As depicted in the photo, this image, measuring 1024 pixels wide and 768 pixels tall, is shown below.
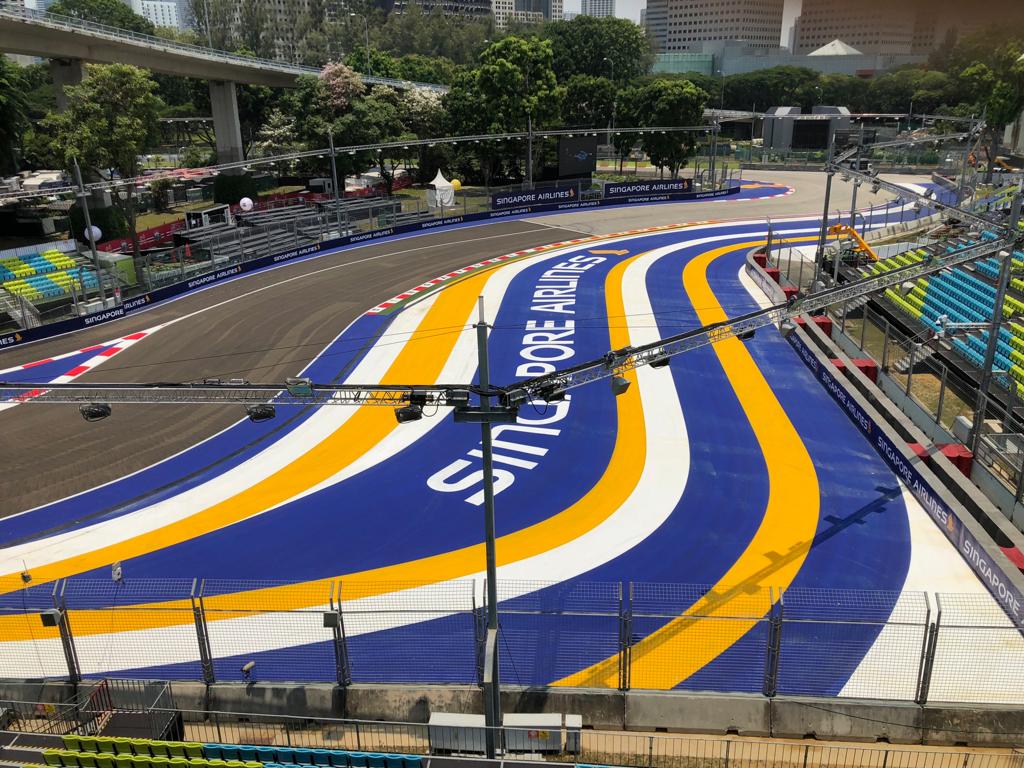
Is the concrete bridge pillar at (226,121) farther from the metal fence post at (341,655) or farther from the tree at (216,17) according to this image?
the tree at (216,17)

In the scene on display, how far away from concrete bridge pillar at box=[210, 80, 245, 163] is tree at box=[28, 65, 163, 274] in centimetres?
3357

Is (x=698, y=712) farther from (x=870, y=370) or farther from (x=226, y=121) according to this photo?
(x=226, y=121)

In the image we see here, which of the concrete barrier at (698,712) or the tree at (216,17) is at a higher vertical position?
the tree at (216,17)

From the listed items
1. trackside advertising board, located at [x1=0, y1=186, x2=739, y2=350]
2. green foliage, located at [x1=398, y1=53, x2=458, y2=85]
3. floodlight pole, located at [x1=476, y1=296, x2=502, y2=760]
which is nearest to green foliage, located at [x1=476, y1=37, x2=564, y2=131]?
trackside advertising board, located at [x1=0, y1=186, x2=739, y2=350]

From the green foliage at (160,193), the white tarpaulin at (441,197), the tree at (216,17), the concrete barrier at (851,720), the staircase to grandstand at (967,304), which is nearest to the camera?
the concrete barrier at (851,720)

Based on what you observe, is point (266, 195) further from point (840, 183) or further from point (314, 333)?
point (840, 183)

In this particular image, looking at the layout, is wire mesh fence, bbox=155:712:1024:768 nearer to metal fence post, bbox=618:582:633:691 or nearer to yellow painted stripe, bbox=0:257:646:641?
metal fence post, bbox=618:582:633:691

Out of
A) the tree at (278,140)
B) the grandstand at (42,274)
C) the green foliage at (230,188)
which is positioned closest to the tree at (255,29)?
the tree at (278,140)

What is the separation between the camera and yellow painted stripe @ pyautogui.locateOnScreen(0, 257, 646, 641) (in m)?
15.3

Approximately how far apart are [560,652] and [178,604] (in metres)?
7.65

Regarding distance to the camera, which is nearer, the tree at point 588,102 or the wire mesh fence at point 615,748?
the wire mesh fence at point 615,748

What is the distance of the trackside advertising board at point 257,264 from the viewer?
3192 centimetres

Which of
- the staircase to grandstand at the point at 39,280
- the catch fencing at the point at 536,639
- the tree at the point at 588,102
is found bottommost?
the catch fencing at the point at 536,639

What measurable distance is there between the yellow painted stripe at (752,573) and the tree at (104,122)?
109 feet
